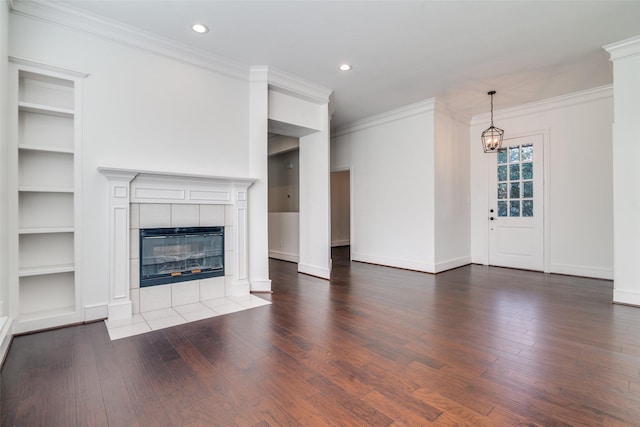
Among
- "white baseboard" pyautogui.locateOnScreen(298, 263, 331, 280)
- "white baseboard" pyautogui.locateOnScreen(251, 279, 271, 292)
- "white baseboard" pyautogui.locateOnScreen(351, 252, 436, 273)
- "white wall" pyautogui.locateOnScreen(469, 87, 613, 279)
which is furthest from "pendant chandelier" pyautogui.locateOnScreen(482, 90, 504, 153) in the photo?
"white baseboard" pyautogui.locateOnScreen(251, 279, 271, 292)

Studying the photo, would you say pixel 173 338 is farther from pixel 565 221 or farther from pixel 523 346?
pixel 565 221

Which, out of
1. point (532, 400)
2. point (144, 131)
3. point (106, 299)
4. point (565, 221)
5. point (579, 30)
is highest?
point (579, 30)

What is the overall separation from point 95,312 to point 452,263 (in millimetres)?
4985

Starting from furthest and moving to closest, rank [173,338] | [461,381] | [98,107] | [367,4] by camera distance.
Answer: [98,107] → [367,4] → [173,338] → [461,381]

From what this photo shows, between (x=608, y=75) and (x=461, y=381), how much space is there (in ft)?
14.9

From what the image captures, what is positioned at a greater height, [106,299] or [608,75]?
[608,75]

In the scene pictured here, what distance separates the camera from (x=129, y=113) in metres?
3.00

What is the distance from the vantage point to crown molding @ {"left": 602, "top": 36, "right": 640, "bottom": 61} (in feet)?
10.5

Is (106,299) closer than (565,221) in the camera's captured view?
Yes

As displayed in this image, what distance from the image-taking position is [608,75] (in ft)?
13.2

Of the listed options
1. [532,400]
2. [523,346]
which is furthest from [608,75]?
[532,400]

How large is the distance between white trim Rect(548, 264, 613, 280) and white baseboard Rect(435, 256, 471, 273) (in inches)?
48.5

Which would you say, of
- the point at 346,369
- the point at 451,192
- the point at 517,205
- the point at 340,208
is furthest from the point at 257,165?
the point at 340,208

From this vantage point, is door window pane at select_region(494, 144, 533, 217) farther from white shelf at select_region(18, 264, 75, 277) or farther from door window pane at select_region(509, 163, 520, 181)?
white shelf at select_region(18, 264, 75, 277)
